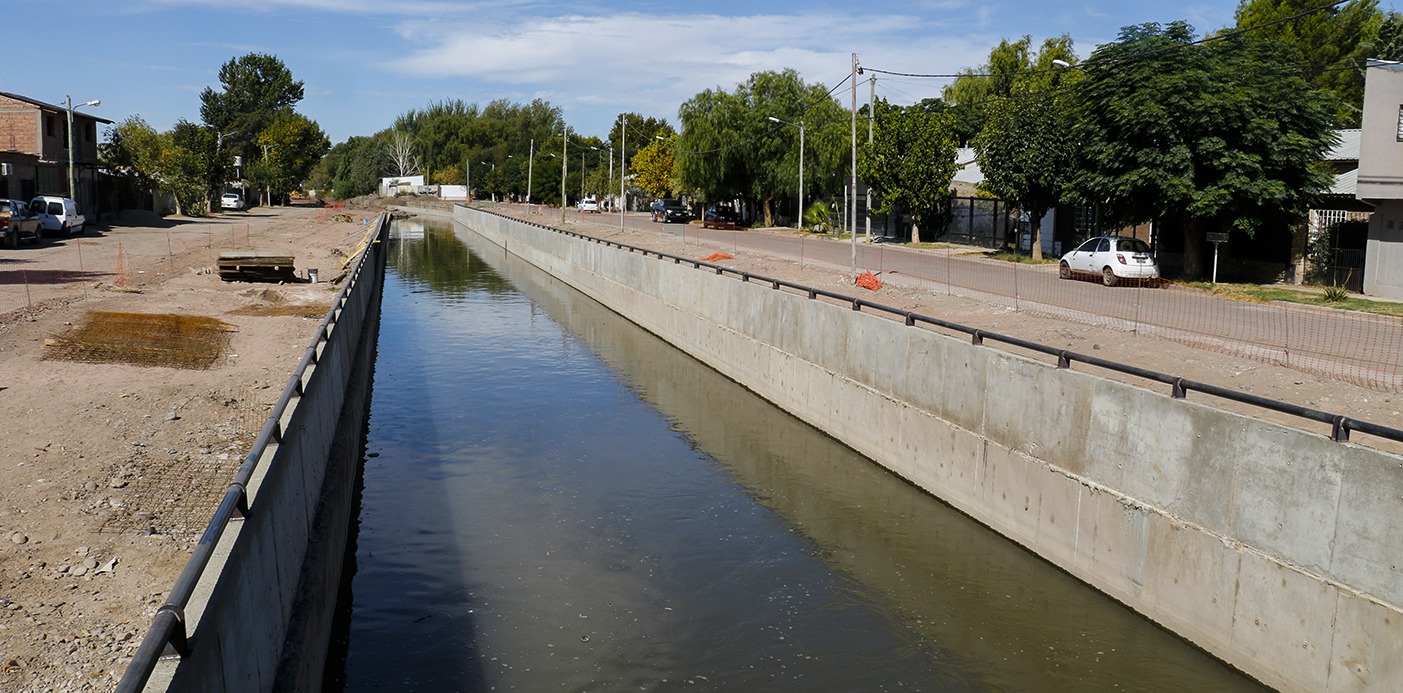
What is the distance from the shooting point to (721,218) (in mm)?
85125

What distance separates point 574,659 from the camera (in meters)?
11.3

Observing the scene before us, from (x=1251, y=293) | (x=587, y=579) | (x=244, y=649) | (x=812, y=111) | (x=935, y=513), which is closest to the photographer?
(x=244, y=649)

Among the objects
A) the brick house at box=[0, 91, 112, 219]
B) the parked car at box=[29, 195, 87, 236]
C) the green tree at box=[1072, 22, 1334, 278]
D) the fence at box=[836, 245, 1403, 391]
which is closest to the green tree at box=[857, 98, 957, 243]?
the fence at box=[836, 245, 1403, 391]

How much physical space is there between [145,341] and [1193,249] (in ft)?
98.6

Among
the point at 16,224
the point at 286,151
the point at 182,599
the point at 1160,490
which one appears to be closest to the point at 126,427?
the point at 182,599

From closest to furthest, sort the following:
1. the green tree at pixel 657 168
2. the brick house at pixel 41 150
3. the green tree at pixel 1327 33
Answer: the brick house at pixel 41 150, the green tree at pixel 1327 33, the green tree at pixel 657 168

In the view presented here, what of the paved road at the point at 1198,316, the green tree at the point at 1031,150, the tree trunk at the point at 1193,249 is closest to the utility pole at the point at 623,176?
the green tree at the point at 1031,150

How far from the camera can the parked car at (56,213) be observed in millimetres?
50594

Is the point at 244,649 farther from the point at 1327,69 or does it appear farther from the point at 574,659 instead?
the point at 1327,69

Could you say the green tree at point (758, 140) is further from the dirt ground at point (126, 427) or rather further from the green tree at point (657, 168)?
the dirt ground at point (126, 427)

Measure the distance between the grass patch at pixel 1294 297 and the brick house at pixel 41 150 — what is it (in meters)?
53.9

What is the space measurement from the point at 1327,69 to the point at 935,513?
69664 mm

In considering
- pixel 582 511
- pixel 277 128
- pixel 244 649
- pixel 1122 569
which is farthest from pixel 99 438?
pixel 277 128

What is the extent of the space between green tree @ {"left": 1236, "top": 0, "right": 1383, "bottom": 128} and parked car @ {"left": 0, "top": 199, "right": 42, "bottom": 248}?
69.9 metres
